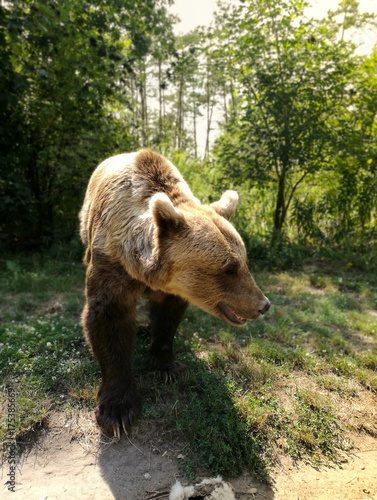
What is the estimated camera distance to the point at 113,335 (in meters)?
2.74

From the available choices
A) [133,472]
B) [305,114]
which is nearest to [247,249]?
[305,114]

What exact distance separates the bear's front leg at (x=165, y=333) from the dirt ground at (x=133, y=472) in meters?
0.67

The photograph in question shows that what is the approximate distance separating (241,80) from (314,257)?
3792 millimetres

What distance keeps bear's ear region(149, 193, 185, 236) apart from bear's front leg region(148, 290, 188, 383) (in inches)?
42.3

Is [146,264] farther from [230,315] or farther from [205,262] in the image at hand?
[230,315]

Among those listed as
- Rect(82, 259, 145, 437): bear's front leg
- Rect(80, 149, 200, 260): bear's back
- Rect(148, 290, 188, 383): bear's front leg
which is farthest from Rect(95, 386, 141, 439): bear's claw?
Rect(80, 149, 200, 260): bear's back

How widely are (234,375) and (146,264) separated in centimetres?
160

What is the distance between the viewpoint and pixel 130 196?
281cm

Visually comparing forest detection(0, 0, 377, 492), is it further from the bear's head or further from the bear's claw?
the bear's head

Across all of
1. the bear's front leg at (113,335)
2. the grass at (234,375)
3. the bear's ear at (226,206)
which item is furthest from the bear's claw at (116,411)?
the bear's ear at (226,206)

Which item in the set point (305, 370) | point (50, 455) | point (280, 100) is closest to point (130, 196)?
point (50, 455)

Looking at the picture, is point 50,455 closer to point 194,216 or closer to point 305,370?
point 194,216

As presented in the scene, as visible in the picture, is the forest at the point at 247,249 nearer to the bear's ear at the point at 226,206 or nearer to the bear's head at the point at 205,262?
the bear's head at the point at 205,262

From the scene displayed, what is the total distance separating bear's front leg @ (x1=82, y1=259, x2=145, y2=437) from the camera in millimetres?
2691
